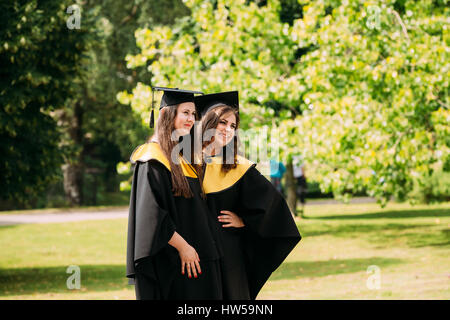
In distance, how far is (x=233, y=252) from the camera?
4.55 meters

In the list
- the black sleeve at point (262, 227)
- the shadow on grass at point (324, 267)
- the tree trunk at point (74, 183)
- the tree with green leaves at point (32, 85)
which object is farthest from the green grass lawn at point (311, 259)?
the tree trunk at point (74, 183)

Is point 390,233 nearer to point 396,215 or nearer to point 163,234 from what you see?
point 396,215

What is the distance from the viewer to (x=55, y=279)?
1210 centimetres

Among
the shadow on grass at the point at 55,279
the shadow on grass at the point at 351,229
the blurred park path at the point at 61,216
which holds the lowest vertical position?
the blurred park path at the point at 61,216

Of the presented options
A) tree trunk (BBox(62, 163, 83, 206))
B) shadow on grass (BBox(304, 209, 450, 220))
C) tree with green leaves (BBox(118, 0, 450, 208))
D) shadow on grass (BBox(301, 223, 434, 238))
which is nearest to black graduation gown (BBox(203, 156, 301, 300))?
tree with green leaves (BBox(118, 0, 450, 208))

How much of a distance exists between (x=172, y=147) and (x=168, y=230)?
1.81 feet

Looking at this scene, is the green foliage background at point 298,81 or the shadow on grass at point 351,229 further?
the shadow on grass at point 351,229

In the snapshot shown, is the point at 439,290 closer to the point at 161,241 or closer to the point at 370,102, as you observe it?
the point at 370,102

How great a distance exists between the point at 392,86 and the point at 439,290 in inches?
179

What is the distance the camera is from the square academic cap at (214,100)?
4.71 m

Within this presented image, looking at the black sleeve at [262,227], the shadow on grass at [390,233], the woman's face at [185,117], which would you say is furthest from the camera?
the shadow on grass at [390,233]

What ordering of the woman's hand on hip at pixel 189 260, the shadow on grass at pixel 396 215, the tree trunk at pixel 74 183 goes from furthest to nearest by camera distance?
1. the tree trunk at pixel 74 183
2. the shadow on grass at pixel 396 215
3. the woman's hand on hip at pixel 189 260

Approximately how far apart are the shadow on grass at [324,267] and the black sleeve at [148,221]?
7566 mm

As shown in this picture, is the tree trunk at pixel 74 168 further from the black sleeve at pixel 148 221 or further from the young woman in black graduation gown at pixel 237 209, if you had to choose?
the black sleeve at pixel 148 221
